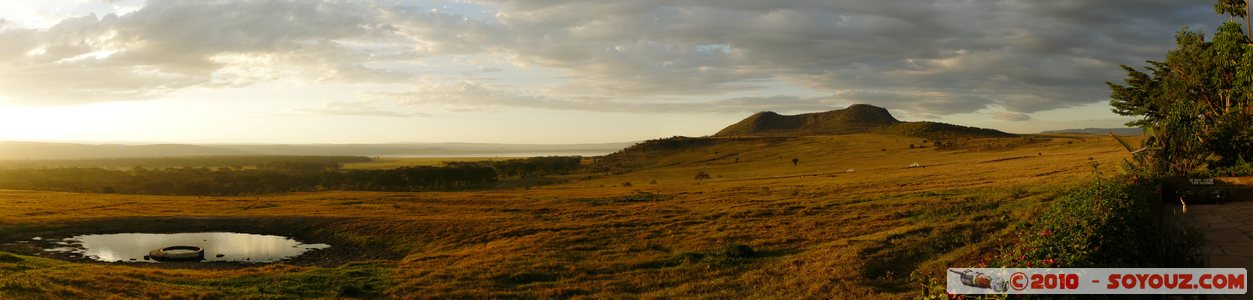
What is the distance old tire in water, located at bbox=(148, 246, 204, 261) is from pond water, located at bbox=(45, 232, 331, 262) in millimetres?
614

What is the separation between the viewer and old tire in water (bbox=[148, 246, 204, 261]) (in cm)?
3528

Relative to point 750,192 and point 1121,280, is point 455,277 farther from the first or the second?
point 750,192

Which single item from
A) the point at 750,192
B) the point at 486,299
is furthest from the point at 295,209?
the point at 486,299

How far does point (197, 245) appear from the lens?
4256 cm

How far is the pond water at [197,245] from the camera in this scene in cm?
3747

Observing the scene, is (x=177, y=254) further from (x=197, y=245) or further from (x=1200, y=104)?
(x=1200, y=104)

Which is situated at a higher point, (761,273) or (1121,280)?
(1121,280)

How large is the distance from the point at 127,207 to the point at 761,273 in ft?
227

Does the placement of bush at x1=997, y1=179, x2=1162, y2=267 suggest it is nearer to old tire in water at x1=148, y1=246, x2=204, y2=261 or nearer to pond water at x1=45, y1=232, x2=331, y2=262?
pond water at x1=45, y1=232, x2=331, y2=262

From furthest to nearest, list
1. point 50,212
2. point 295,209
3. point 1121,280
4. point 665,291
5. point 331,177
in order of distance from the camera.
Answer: point 331,177 → point 295,209 → point 50,212 → point 665,291 → point 1121,280

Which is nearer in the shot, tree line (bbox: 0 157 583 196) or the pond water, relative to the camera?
the pond water

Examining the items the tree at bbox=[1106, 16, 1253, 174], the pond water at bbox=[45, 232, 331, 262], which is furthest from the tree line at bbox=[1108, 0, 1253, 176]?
the pond water at bbox=[45, 232, 331, 262]

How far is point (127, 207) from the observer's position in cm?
6556

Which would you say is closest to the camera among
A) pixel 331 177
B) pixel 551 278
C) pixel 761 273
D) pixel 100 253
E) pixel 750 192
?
pixel 761 273
